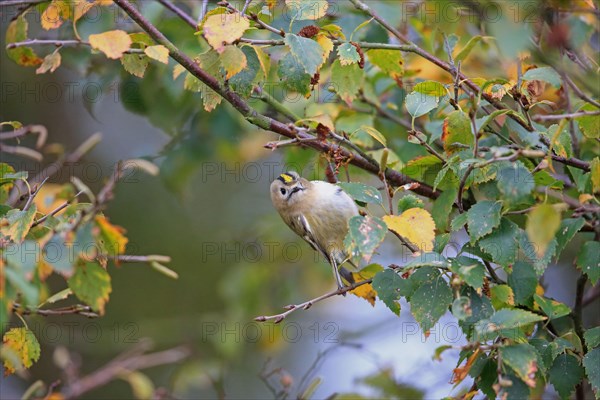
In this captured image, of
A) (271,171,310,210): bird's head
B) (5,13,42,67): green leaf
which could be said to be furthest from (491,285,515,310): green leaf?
(5,13,42,67): green leaf

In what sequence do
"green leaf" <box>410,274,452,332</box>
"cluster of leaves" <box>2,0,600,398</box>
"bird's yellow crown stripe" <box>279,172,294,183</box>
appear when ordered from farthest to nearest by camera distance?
"bird's yellow crown stripe" <box>279,172,294,183</box> < "green leaf" <box>410,274,452,332</box> < "cluster of leaves" <box>2,0,600,398</box>

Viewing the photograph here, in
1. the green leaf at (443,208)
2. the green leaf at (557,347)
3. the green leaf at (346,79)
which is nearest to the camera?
the green leaf at (557,347)

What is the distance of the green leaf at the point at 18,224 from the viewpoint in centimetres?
197

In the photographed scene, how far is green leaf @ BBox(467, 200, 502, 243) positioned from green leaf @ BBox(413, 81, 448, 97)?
411 millimetres

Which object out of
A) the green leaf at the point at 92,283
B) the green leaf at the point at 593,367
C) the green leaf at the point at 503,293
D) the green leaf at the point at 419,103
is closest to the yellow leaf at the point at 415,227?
the green leaf at the point at 503,293

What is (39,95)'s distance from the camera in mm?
6633

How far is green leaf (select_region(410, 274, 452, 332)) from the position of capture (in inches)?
79.7

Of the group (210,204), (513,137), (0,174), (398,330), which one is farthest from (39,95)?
(513,137)

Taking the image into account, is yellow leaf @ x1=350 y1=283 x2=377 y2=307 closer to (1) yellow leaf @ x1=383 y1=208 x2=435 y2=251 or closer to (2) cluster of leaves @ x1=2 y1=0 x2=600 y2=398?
(2) cluster of leaves @ x1=2 y1=0 x2=600 y2=398

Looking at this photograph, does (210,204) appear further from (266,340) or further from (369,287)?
(369,287)

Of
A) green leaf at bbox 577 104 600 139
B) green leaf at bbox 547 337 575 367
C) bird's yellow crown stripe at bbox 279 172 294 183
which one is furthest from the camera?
bird's yellow crown stripe at bbox 279 172 294 183

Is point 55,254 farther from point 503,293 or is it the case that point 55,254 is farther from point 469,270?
point 503,293

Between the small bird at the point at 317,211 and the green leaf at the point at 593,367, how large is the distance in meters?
1.15

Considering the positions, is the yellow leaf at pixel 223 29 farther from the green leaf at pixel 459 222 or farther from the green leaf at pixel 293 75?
the green leaf at pixel 459 222
